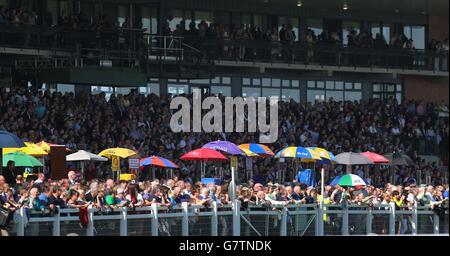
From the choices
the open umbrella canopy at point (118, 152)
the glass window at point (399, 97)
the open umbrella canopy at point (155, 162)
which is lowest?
the open umbrella canopy at point (155, 162)

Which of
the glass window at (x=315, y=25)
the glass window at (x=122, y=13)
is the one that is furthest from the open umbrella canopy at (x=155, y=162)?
the glass window at (x=315, y=25)

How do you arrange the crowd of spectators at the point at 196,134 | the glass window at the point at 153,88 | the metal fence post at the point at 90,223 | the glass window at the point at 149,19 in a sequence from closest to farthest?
1. the metal fence post at the point at 90,223
2. the crowd of spectators at the point at 196,134
3. the glass window at the point at 149,19
4. the glass window at the point at 153,88

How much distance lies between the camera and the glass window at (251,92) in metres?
49.0

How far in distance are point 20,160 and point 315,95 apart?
24954mm

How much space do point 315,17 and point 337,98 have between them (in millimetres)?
3448

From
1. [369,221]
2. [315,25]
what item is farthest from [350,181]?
[315,25]

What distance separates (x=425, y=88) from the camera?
5444cm

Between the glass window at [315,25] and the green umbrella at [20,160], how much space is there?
25045 mm

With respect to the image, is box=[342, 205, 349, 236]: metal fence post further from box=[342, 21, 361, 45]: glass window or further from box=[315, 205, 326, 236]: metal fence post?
box=[342, 21, 361, 45]: glass window

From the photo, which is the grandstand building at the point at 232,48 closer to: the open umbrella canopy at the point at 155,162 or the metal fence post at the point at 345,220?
the open umbrella canopy at the point at 155,162

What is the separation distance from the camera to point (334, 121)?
44438mm

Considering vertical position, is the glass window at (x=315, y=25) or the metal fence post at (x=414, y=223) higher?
the glass window at (x=315, y=25)
